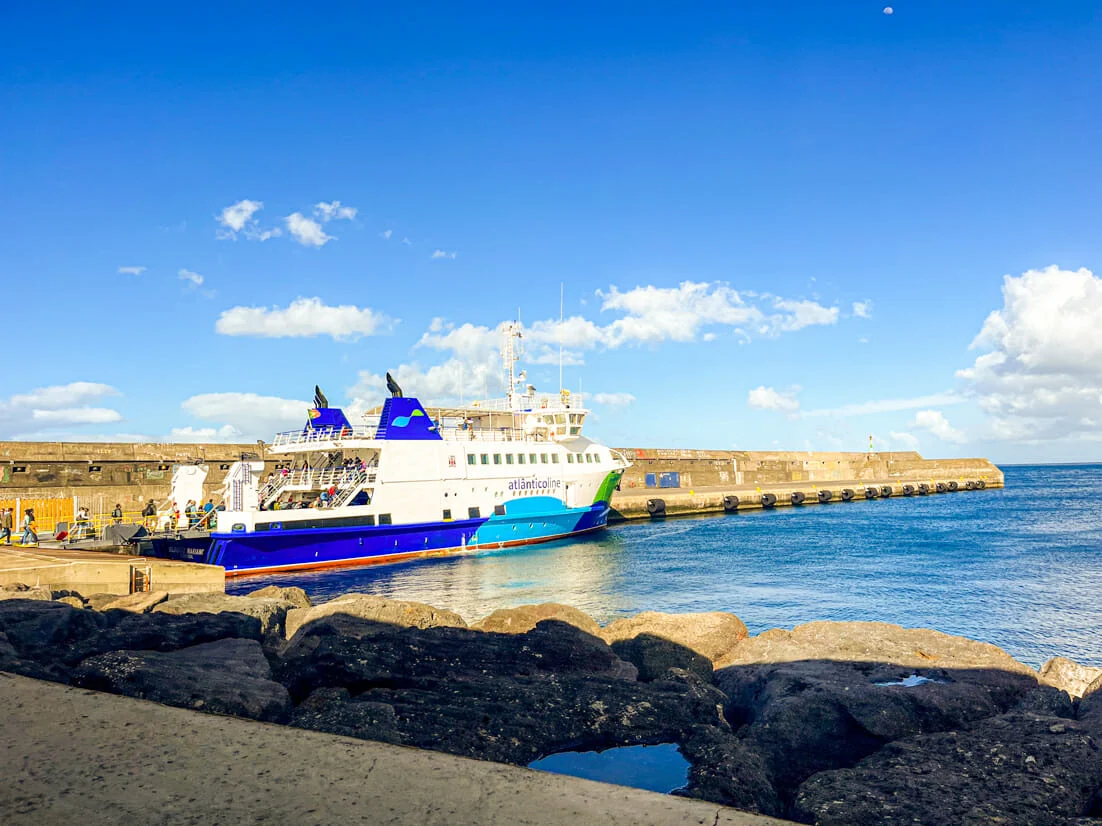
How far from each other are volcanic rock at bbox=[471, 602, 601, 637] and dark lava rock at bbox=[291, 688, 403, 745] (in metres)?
5.01

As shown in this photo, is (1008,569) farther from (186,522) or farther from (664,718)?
(186,522)

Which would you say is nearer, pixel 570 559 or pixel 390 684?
pixel 390 684

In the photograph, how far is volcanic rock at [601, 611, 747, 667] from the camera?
33.4 feet

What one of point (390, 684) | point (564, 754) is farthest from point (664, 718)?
point (390, 684)

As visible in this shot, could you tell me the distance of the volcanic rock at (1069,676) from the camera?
333 inches

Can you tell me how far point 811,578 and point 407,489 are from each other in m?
14.3

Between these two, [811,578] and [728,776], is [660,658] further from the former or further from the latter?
[811,578]

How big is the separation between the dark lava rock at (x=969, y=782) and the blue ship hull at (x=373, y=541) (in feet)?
72.4

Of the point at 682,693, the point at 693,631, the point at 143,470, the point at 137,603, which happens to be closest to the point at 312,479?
the point at 143,470

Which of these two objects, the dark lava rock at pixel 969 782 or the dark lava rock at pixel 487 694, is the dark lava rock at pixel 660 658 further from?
the dark lava rock at pixel 969 782

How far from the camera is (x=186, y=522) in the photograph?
25.5m

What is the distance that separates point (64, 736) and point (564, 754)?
12.8 ft

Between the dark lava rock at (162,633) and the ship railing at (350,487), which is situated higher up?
the ship railing at (350,487)

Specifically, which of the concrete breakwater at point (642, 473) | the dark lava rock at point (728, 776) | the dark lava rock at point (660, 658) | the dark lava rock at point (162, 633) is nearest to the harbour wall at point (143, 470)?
the concrete breakwater at point (642, 473)
